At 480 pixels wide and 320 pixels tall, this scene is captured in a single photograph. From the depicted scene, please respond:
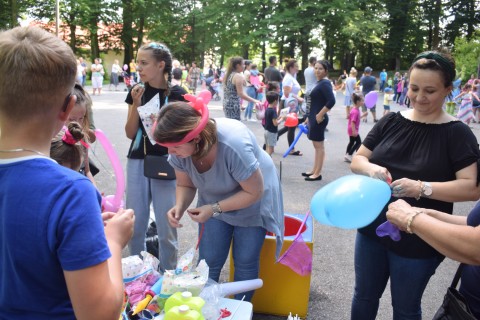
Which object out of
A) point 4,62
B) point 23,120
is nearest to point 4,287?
point 23,120

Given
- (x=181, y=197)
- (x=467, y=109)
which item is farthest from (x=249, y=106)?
(x=181, y=197)

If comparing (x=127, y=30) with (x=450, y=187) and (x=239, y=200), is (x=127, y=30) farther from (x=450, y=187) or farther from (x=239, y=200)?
(x=450, y=187)

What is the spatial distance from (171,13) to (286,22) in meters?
11.4

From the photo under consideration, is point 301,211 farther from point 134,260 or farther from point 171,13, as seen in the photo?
point 171,13

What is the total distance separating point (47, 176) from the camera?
952 millimetres


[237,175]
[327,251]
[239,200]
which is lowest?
[327,251]

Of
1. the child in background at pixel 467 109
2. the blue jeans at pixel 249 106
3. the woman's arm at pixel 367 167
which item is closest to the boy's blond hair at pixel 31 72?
the woman's arm at pixel 367 167

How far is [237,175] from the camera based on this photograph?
2146 millimetres

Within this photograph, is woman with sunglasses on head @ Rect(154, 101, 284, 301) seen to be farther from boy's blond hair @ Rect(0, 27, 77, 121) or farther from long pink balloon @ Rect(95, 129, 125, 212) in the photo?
boy's blond hair @ Rect(0, 27, 77, 121)

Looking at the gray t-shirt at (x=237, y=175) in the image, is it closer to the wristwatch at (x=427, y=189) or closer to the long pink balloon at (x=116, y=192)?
the long pink balloon at (x=116, y=192)

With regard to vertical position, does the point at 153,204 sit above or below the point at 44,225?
below

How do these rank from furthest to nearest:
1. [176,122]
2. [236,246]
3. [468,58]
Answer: [468,58]
[236,246]
[176,122]

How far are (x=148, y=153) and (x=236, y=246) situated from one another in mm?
988

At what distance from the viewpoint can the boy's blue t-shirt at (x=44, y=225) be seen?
94cm
